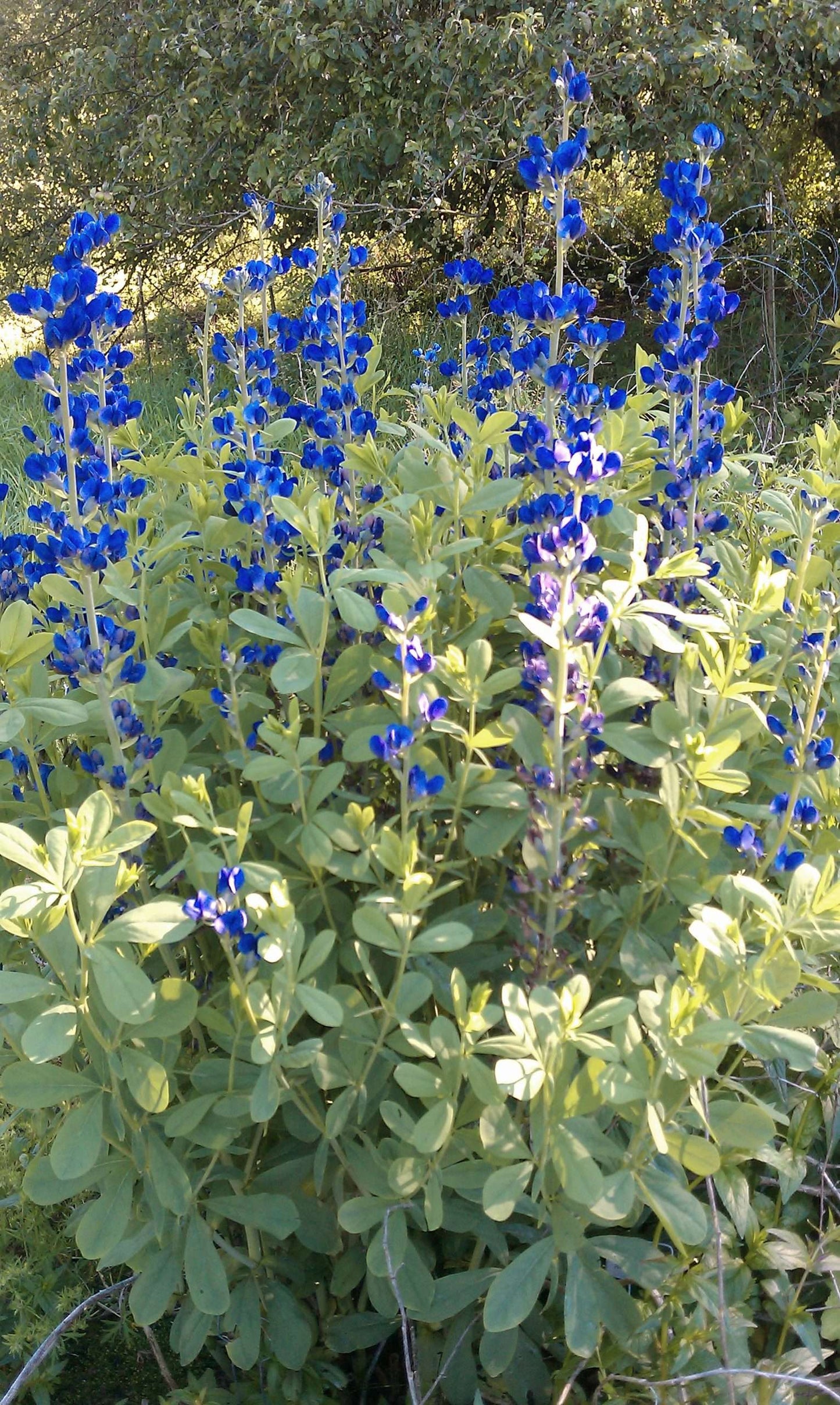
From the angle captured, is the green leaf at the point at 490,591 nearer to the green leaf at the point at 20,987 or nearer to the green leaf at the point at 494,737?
the green leaf at the point at 494,737

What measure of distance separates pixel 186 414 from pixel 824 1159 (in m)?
2.20

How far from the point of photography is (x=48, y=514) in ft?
6.08

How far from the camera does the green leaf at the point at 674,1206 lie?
145cm

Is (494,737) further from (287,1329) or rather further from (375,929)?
(287,1329)

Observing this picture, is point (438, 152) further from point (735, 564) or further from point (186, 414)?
point (735, 564)

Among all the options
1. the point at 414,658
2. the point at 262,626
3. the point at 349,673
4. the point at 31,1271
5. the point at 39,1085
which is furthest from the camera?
the point at 31,1271

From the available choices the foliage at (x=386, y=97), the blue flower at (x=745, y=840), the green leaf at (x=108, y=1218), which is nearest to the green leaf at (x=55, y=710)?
the green leaf at (x=108, y=1218)

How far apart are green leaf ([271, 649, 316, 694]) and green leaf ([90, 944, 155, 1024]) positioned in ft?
1.33

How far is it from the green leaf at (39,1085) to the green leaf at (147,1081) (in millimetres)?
102

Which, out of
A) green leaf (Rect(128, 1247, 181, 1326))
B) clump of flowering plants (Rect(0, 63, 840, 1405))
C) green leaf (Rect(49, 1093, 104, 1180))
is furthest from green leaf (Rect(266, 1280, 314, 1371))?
green leaf (Rect(49, 1093, 104, 1180))

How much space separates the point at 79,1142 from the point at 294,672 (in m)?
0.65

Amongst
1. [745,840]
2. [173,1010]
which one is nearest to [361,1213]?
[173,1010]

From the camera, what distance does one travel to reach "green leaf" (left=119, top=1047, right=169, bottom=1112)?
147 cm

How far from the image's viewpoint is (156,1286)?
5.41 ft
